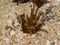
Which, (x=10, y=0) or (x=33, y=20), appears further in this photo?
(x=10, y=0)

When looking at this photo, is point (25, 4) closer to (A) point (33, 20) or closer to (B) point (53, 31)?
(A) point (33, 20)

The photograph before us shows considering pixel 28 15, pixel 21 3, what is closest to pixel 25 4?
pixel 21 3

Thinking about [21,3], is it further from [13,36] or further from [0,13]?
[13,36]

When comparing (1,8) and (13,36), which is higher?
(1,8)

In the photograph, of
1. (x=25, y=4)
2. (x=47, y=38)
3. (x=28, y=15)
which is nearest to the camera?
(x=47, y=38)

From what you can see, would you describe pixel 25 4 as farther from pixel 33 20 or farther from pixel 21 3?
pixel 33 20

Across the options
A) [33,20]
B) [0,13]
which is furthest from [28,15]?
[0,13]

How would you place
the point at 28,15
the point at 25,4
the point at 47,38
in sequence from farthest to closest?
the point at 25,4, the point at 28,15, the point at 47,38

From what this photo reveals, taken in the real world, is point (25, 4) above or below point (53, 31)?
above

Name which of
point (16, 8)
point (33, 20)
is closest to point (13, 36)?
point (33, 20)
